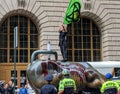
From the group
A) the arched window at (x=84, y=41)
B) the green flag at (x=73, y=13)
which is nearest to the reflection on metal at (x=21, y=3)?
the arched window at (x=84, y=41)

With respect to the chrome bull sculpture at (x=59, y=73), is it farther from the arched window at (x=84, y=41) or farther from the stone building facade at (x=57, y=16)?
the arched window at (x=84, y=41)

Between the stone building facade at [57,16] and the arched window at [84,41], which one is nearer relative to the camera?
the stone building facade at [57,16]

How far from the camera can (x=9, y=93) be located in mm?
26797

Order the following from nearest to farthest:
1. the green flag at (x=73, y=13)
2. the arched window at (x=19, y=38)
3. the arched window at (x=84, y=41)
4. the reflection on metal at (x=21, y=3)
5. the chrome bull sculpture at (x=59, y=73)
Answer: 1. the chrome bull sculpture at (x=59, y=73)
2. the green flag at (x=73, y=13)
3. the reflection on metal at (x=21, y=3)
4. the arched window at (x=19, y=38)
5. the arched window at (x=84, y=41)

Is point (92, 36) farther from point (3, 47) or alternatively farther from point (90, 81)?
point (90, 81)

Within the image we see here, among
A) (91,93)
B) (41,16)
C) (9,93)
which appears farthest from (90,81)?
(41,16)

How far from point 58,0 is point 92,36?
4.07 meters

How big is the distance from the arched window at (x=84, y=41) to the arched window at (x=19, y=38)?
9.28 feet

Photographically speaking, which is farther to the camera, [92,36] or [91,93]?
[92,36]

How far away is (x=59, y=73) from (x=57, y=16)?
1521cm

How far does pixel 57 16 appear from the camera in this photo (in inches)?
1368

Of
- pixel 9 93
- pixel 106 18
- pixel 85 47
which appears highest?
pixel 106 18

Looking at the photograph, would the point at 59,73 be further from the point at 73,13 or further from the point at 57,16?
the point at 57,16

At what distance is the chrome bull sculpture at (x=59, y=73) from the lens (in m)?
19.7
